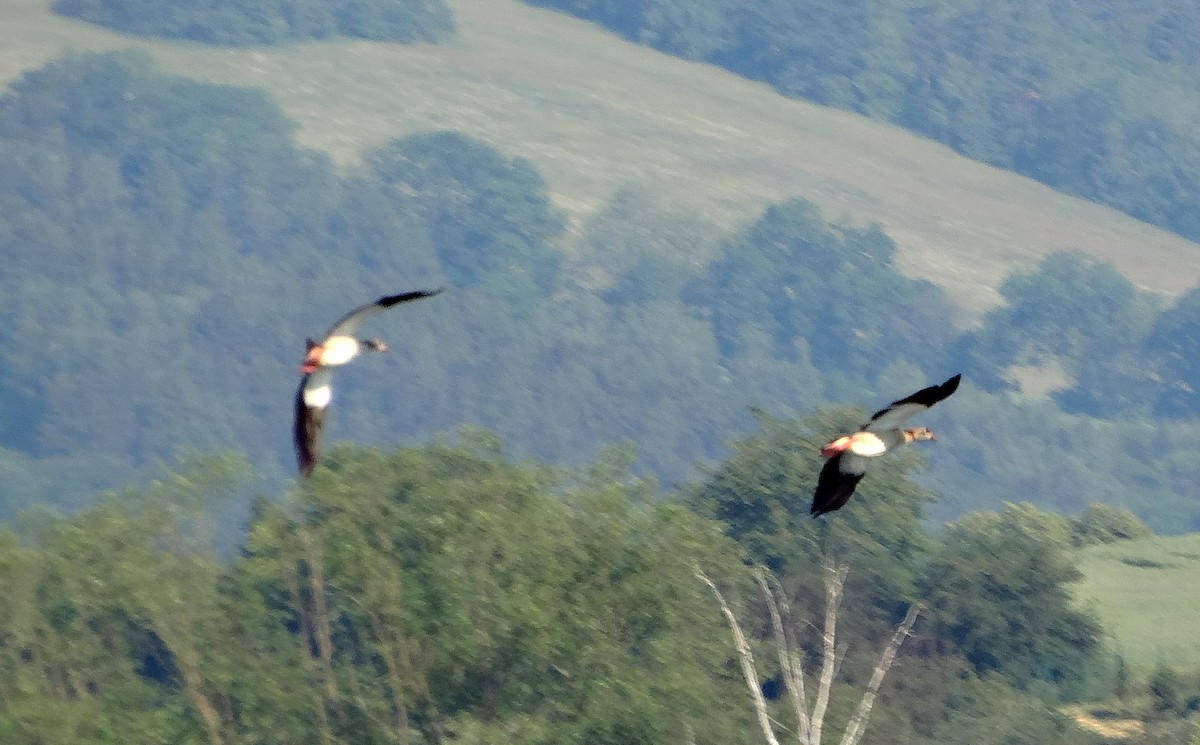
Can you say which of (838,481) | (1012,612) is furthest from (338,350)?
(1012,612)

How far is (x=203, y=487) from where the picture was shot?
45594 millimetres

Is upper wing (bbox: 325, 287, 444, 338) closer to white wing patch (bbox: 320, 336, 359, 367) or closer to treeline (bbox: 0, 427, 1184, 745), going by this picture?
white wing patch (bbox: 320, 336, 359, 367)

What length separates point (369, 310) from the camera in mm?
15602

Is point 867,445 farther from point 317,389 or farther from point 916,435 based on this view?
point 317,389

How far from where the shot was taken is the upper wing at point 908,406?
1683 centimetres

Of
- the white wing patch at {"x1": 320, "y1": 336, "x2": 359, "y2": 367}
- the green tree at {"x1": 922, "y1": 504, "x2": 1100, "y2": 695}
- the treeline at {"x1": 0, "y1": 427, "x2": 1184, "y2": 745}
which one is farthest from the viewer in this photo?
the green tree at {"x1": 922, "y1": 504, "x2": 1100, "y2": 695}

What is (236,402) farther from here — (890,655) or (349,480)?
(890,655)

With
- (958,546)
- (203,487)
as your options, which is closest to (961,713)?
(958,546)

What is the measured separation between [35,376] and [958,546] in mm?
114541

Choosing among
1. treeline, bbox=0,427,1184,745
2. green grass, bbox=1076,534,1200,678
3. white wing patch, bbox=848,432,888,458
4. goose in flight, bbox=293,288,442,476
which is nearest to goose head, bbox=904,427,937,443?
white wing patch, bbox=848,432,888,458

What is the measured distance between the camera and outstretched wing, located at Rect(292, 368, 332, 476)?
16.5 metres

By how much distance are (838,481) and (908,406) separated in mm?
1630

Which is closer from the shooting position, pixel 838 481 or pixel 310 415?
pixel 310 415

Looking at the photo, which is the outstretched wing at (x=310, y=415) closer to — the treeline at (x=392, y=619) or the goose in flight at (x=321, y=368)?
the goose in flight at (x=321, y=368)
